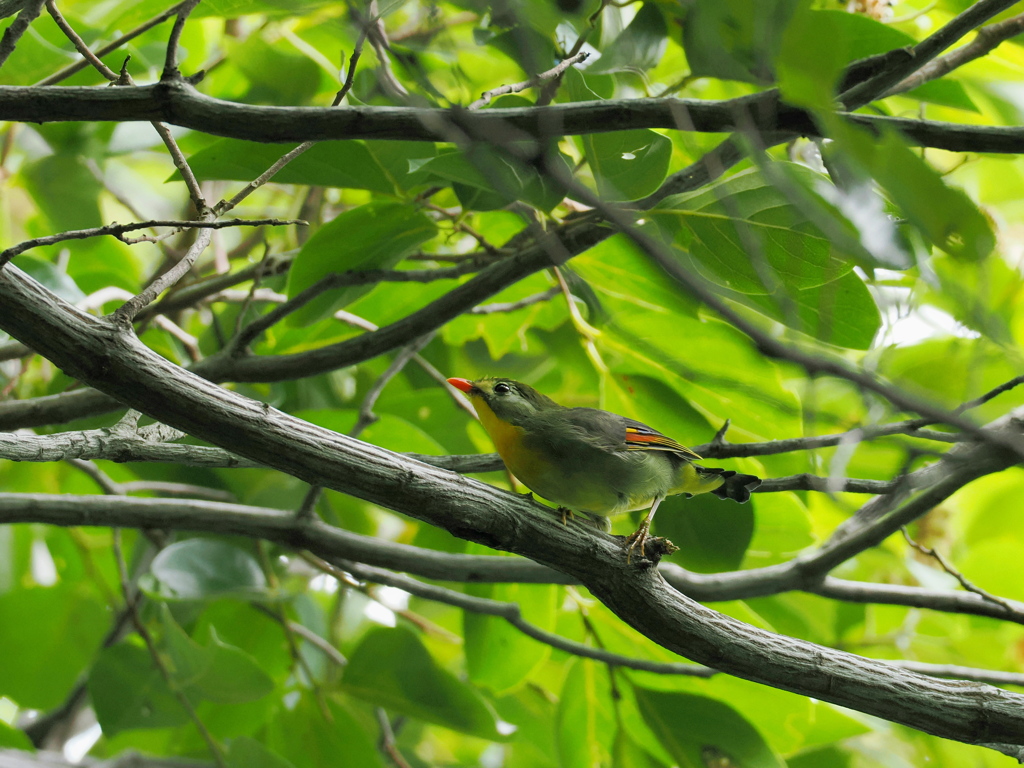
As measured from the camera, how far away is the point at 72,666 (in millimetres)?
2623

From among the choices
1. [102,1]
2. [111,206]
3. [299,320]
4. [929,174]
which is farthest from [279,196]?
[929,174]

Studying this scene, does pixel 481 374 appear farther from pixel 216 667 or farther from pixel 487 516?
pixel 487 516

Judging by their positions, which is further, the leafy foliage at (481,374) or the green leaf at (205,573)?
the green leaf at (205,573)

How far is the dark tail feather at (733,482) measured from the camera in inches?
71.7

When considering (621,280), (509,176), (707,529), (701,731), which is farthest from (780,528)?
(509,176)

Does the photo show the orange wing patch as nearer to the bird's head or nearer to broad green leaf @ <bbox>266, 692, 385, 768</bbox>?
the bird's head

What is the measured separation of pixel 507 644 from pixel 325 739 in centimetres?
59

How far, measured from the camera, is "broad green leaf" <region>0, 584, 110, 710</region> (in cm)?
248

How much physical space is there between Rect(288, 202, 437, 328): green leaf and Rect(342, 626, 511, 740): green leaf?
104 cm

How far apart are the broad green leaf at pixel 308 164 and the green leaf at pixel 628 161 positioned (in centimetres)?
49

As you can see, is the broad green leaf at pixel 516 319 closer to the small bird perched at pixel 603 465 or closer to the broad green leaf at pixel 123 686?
the small bird perched at pixel 603 465

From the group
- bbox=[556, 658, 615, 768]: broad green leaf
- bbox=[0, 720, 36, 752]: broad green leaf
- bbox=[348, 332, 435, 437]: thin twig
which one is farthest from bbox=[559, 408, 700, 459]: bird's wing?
bbox=[0, 720, 36, 752]: broad green leaf

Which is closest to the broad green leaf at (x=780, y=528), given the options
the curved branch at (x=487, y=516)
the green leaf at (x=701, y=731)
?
the green leaf at (x=701, y=731)

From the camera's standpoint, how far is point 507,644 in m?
2.32
